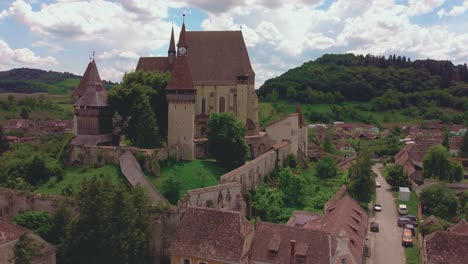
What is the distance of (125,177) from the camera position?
43.7 m

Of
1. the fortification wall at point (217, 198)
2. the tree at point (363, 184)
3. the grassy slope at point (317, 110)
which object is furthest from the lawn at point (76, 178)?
the grassy slope at point (317, 110)

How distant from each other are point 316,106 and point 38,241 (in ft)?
448

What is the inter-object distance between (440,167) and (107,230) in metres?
55.1

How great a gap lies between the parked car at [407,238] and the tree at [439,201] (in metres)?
11.0

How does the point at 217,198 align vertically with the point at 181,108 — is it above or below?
below

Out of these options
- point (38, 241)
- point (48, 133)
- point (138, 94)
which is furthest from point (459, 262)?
point (48, 133)

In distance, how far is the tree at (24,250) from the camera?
102 feet

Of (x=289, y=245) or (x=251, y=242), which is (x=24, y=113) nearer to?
(x=251, y=242)

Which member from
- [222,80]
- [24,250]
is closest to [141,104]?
[222,80]

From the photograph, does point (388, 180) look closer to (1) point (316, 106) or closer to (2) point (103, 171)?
(2) point (103, 171)

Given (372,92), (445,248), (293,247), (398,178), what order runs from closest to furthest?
1. (293,247)
2. (445,248)
3. (398,178)
4. (372,92)

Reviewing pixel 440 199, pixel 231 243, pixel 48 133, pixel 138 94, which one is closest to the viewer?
pixel 231 243

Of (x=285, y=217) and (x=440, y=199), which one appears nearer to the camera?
(x=285, y=217)

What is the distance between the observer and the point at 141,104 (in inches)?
2012
